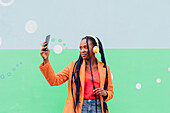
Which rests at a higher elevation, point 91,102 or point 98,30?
point 98,30

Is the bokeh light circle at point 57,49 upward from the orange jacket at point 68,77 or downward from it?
upward

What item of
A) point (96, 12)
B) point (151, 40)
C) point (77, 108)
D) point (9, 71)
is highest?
point (96, 12)

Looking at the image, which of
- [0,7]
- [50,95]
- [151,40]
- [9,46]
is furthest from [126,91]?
[0,7]

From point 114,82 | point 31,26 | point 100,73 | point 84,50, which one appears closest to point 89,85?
point 100,73

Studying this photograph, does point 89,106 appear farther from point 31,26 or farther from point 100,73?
point 31,26

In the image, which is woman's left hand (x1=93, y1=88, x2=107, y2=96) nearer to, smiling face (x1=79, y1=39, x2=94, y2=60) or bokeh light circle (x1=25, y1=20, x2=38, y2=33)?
smiling face (x1=79, y1=39, x2=94, y2=60)

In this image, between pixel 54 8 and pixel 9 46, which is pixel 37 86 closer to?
pixel 9 46

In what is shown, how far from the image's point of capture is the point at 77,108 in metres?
1.91

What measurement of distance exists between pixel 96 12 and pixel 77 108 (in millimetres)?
1111

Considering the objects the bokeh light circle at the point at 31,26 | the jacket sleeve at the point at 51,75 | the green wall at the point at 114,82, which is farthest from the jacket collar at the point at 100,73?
the bokeh light circle at the point at 31,26

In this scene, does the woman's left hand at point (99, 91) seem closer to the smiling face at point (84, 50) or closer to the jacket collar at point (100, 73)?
the jacket collar at point (100, 73)

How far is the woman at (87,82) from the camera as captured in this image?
1909 mm

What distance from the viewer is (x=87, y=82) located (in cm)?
196

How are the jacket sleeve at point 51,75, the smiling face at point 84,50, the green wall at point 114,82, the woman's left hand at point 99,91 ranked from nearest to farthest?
1. the jacket sleeve at point 51,75
2. the woman's left hand at point 99,91
3. the smiling face at point 84,50
4. the green wall at point 114,82
